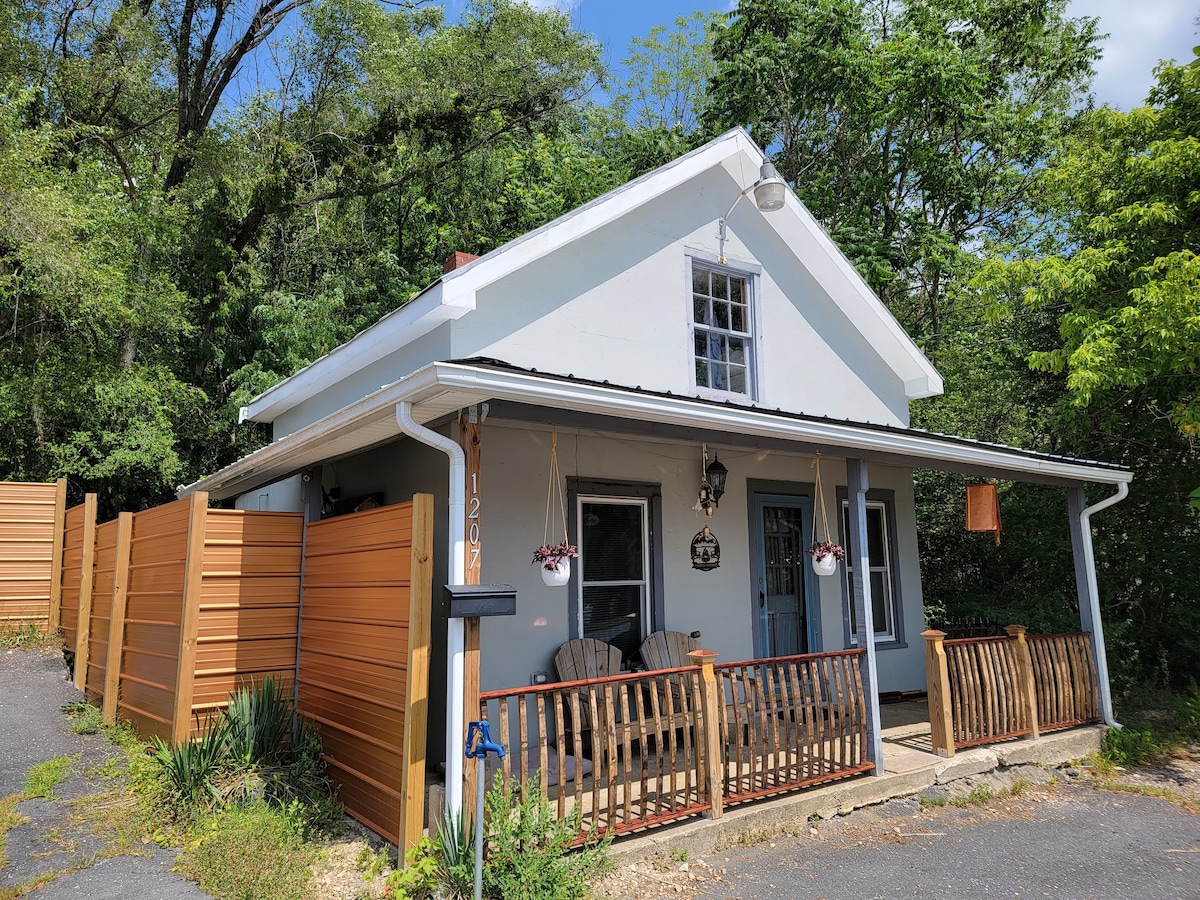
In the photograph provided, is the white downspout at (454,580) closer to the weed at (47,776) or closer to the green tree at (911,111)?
the weed at (47,776)

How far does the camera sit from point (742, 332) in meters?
A: 8.67

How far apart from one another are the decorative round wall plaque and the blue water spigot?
380 centimetres

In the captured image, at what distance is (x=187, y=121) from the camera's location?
16234mm

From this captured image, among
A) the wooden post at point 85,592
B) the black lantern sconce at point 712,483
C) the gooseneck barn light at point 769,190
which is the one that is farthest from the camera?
the wooden post at point 85,592

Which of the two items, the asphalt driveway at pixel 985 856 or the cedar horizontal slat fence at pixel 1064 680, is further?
the cedar horizontal slat fence at pixel 1064 680

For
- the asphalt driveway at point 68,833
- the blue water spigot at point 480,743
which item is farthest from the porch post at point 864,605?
the asphalt driveway at point 68,833

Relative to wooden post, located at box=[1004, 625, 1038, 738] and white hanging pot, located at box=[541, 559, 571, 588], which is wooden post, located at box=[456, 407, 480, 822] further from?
wooden post, located at box=[1004, 625, 1038, 738]

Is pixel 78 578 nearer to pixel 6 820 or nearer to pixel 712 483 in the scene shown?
pixel 6 820

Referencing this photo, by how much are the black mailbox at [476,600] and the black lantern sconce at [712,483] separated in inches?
138

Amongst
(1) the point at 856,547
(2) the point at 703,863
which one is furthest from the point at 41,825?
(1) the point at 856,547

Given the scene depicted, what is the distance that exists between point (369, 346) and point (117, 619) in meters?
3.48

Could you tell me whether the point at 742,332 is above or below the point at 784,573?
above

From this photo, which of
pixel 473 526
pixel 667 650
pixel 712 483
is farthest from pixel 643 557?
pixel 473 526

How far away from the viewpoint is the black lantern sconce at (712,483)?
7617mm
